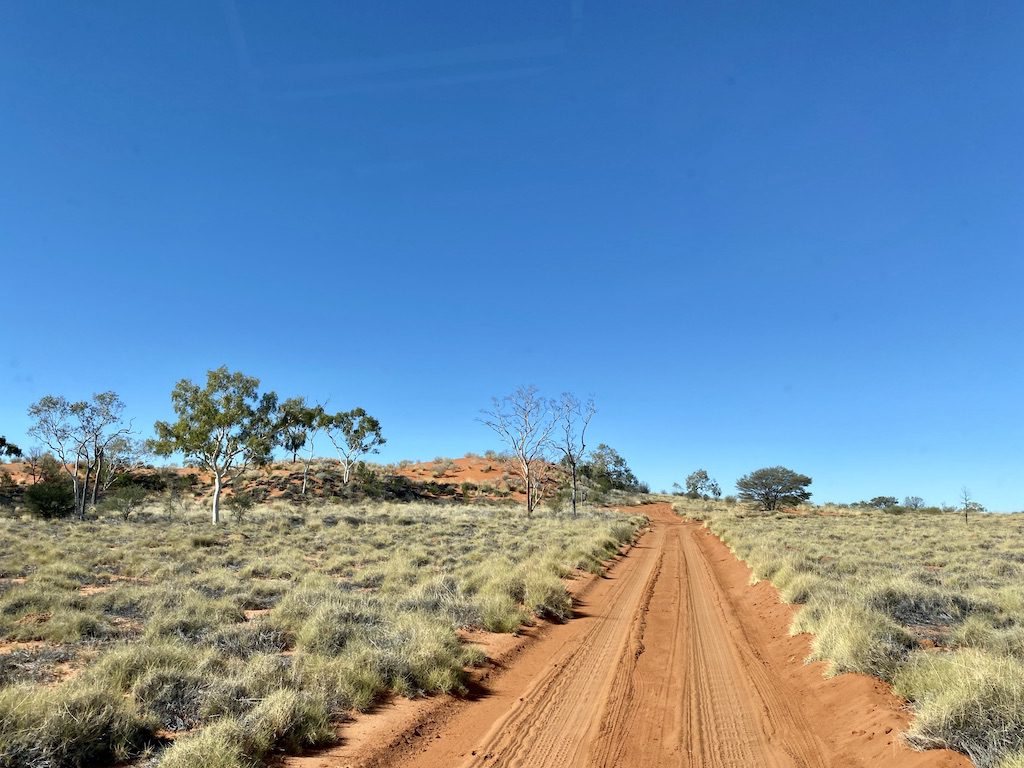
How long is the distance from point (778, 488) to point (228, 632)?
7197cm

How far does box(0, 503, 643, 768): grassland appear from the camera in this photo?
549cm

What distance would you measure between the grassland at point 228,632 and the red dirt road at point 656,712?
0.74 metres

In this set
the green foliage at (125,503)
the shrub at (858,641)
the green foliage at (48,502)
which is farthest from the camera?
the green foliage at (48,502)

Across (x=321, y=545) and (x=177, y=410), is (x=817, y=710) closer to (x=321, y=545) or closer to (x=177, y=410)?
(x=321, y=545)

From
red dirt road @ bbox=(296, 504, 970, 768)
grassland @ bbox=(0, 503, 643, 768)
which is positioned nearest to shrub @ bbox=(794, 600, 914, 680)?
red dirt road @ bbox=(296, 504, 970, 768)

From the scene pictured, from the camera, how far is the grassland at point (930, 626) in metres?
5.45

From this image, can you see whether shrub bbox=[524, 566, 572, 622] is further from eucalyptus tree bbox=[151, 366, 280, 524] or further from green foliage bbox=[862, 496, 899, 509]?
green foliage bbox=[862, 496, 899, 509]

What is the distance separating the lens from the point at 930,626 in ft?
36.3

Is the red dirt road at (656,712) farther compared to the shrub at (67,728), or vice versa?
the red dirt road at (656,712)

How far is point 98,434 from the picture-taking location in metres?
44.1

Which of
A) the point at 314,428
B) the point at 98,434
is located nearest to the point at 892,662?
the point at 98,434

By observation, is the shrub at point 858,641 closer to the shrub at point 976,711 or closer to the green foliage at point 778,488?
the shrub at point 976,711

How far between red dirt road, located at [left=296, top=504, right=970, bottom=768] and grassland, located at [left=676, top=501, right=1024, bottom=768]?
340mm

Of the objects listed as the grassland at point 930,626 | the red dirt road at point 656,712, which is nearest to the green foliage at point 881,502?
the grassland at point 930,626
